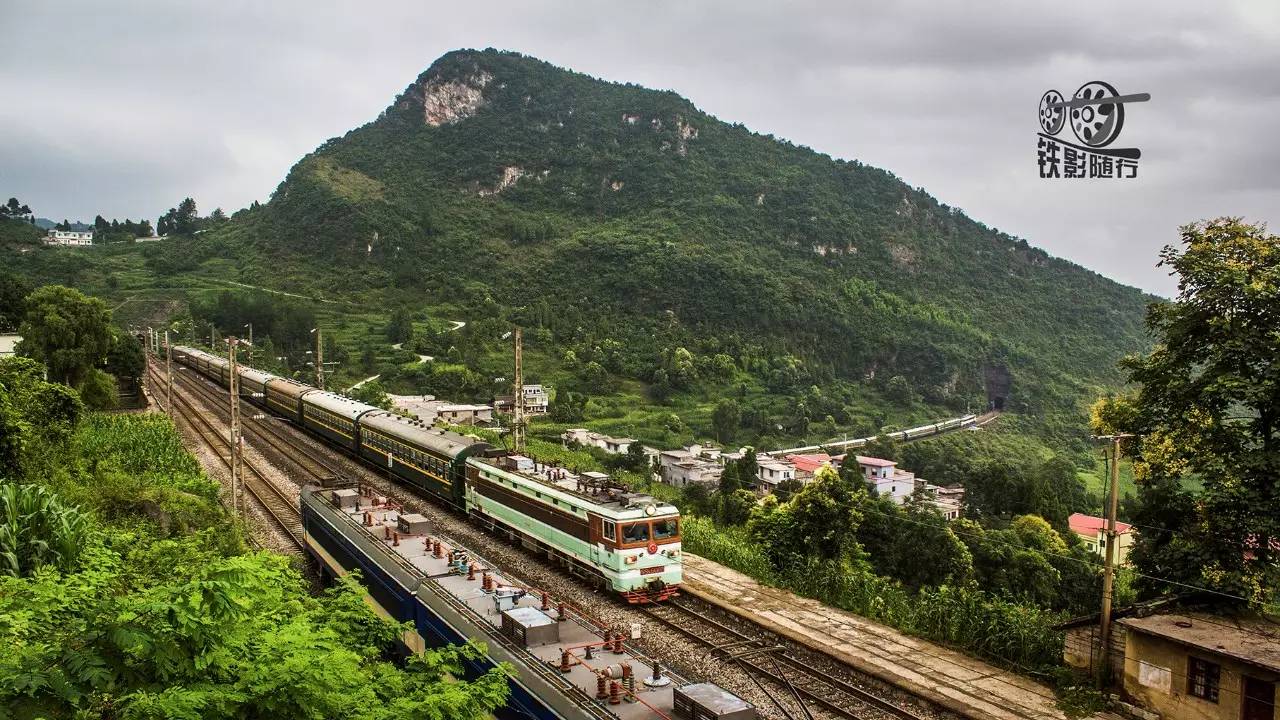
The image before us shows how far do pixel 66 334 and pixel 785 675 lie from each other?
106 ft

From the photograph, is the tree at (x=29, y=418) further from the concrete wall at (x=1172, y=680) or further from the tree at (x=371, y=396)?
the tree at (x=371, y=396)

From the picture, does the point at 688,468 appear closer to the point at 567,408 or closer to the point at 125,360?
the point at 567,408

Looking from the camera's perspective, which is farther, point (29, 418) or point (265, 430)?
point (265, 430)

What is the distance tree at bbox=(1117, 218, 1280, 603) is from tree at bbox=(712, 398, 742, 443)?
6175cm

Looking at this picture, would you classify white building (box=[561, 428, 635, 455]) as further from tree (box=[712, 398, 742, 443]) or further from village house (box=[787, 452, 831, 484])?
tree (box=[712, 398, 742, 443])

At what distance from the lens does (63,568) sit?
11.6 m

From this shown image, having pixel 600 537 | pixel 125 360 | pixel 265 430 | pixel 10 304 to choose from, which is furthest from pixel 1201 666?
pixel 10 304

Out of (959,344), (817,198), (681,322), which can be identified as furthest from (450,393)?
(817,198)

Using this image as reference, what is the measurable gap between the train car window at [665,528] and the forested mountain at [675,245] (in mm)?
67443

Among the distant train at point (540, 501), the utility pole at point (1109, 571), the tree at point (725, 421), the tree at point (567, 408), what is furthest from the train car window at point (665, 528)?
the tree at point (725, 421)

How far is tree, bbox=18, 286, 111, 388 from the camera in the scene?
32.1m

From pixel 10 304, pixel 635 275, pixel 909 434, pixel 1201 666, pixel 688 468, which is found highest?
pixel 635 275

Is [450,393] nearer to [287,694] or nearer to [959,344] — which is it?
[287,694]

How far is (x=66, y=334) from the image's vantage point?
32469 millimetres
